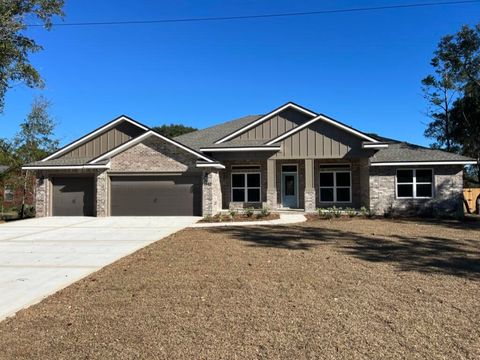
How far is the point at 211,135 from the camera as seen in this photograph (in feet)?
83.0

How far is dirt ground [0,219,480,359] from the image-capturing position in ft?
13.1

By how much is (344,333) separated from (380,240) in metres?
7.55

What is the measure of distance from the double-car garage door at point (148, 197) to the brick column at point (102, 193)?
1.16 feet

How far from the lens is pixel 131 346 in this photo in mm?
4047

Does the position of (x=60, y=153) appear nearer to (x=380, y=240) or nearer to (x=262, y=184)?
(x=262, y=184)

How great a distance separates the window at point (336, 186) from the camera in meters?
21.8

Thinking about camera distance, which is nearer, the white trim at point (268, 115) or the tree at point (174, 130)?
the white trim at point (268, 115)

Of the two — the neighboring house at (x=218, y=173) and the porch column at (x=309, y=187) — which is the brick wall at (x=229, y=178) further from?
the porch column at (x=309, y=187)

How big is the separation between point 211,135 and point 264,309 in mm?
20807

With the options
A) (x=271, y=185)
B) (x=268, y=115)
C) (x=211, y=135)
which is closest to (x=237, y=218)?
(x=271, y=185)

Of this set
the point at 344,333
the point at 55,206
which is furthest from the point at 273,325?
the point at 55,206

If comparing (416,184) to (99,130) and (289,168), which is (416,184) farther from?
(99,130)

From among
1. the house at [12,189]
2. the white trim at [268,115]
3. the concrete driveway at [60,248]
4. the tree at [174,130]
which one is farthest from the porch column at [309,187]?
the tree at [174,130]

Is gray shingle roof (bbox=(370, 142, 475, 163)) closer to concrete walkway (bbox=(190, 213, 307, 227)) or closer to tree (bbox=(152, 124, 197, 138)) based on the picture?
concrete walkway (bbox=(190, 213, 307, 227))
